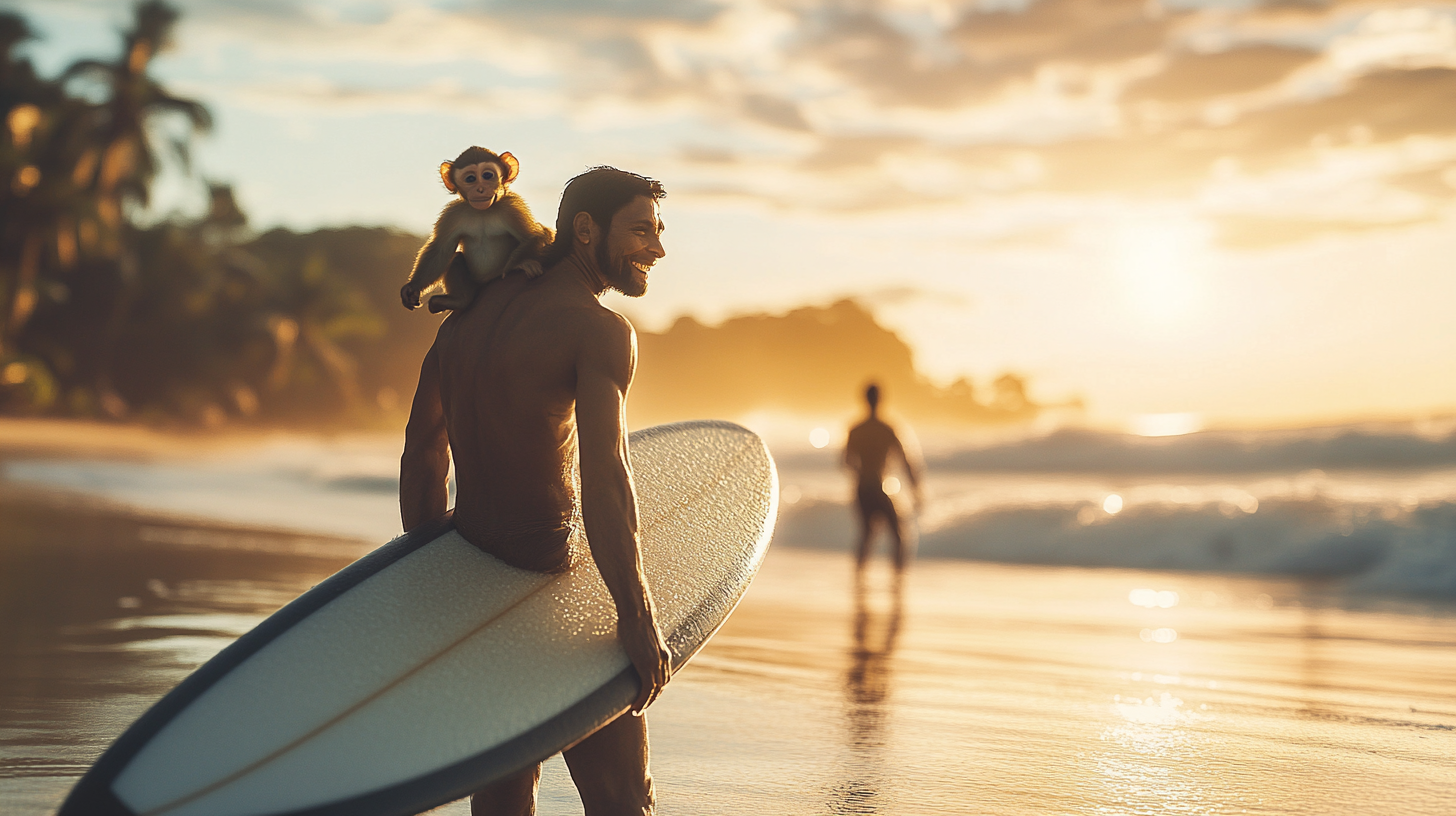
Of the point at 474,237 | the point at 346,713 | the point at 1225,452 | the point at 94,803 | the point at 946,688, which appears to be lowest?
the point at 946,688

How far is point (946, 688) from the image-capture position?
17.5ft

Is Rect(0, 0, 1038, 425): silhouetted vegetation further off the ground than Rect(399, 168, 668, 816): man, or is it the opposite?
Rect(0, 0, 1038, 425): silhouetted vegetation

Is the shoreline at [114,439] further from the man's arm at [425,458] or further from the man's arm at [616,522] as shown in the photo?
the man's arm at [616,522]

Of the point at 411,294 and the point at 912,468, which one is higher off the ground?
the point at 411,294

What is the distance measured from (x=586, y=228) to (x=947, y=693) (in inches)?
131

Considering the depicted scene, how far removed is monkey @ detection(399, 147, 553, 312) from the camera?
257cm

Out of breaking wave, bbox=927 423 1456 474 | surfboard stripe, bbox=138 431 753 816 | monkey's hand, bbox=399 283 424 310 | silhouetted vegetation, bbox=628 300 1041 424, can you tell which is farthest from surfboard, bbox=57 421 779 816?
silhouetted vegetation, bbox=628 300 1041 424

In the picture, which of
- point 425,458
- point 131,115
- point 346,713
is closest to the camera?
point 346,713

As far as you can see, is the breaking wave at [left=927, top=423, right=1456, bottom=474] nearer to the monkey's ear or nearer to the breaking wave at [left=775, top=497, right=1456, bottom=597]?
the breaking wave at [left=775, top=497, right=1456, bottom=597]

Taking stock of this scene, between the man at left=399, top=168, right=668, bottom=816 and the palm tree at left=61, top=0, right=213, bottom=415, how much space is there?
3792cm

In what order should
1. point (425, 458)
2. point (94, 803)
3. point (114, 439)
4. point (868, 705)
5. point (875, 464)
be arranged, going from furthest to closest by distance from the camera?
point (114, 439), point (875, 464), point (868, 705), point (425, 458), point (94, 803)

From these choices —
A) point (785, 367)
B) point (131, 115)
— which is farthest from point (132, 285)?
point (785, 367)

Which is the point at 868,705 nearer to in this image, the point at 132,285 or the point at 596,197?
the point at 596,197

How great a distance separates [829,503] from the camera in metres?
17.5
